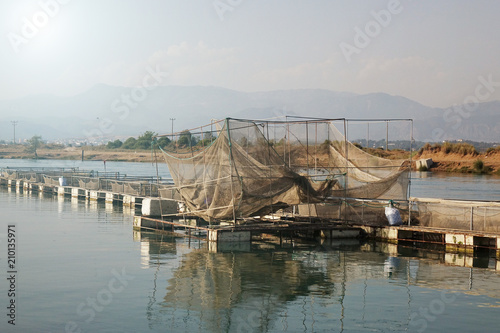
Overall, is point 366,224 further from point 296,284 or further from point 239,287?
point 239,287

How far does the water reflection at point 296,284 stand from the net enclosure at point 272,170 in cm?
197

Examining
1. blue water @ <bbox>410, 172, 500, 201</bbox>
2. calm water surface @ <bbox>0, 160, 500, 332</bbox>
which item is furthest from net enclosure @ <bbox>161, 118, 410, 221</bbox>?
blue water @ <bbox>410, 172, 500, 201</bbox>

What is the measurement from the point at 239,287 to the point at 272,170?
21.4 feet

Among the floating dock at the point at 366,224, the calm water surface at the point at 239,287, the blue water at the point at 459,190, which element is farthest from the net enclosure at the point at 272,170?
the blue water at the point at 459,190

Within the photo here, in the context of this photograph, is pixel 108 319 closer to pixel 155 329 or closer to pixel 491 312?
pixel 155 329

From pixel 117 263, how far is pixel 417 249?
1197 cm

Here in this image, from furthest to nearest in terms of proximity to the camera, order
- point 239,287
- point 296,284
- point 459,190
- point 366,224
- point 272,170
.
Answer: point 459,190, point 366,224, point 272,170, point 296,284, point 239,287

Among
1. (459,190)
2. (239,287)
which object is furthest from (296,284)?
(459,190)

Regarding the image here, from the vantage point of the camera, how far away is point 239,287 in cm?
1816

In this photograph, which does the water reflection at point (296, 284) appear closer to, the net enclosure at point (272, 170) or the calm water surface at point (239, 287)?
the calm water surface at point (239, 287)

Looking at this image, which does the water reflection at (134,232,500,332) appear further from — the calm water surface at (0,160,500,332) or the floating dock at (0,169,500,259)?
the floating dock at (0,169,500,259)

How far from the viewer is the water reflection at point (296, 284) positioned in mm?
14836

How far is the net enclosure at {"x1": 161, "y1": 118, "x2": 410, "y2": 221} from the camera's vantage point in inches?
906

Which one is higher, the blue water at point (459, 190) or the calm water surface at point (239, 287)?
the blue water at point (459, 190)
